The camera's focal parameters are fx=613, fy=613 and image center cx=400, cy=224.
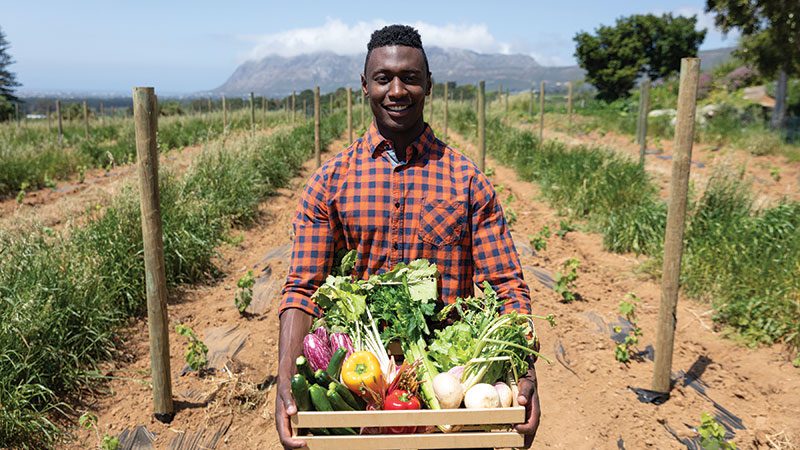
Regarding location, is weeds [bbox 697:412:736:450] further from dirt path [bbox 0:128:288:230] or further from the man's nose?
dirt path [bbox 0:128:288:230]

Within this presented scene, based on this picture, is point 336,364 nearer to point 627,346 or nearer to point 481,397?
point 481,397

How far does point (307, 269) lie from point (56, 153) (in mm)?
13778

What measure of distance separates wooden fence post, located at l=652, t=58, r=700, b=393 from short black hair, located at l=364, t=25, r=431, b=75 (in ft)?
7.36

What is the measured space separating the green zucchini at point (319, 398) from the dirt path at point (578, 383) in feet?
7.43

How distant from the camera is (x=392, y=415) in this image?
1.42 metres

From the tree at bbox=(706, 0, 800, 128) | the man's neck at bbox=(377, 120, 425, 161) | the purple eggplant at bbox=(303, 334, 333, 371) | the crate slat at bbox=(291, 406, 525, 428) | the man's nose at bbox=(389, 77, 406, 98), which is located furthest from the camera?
the tree at bbox=(706, 0, 800, 128)

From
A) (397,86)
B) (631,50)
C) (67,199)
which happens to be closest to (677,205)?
(397,86)

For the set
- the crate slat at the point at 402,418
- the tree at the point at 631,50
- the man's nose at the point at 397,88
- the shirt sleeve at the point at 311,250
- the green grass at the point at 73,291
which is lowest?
the green grass at the point at 73,291

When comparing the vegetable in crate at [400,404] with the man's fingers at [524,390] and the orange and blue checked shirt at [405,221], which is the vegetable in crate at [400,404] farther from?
the orange and blue checked shirt at [405,221]

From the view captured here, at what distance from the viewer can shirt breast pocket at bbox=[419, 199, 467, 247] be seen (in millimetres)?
1896

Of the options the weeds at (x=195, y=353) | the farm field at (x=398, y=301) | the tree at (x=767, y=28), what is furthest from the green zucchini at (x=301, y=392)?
the tree at (x=767, y=28)

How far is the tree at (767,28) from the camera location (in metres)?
12.2

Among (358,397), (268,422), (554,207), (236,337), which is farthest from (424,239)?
(554,207)

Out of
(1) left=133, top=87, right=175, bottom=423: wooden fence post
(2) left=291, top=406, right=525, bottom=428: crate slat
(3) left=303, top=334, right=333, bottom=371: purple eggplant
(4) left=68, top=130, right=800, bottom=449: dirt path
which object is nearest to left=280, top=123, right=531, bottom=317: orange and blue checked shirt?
(3) left=303, top=334, right=333, bottom=371: purple eggplant
